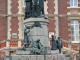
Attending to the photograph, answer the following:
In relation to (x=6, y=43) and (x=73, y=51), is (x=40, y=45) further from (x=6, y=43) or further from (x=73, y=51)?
(x=6, y=43)

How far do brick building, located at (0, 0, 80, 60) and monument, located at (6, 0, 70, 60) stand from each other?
34.3 feet

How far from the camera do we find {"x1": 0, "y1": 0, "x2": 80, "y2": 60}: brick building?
2292 centimetres

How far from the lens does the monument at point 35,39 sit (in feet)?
35.2

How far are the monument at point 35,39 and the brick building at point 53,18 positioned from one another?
10.5 m

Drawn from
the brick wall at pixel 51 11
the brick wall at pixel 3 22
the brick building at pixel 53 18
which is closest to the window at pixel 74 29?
the brick building at pixel 53 18

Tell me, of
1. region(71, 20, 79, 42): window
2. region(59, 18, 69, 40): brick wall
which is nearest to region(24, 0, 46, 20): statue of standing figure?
region(59, 18, 69, 40): brick wall

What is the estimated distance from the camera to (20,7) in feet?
76.4

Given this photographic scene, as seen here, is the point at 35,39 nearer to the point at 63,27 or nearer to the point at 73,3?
the point at 63,27

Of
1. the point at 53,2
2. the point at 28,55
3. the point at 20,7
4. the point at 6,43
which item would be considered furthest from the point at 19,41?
the point at 28,55

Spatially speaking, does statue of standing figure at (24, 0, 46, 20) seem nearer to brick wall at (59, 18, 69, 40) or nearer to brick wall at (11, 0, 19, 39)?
brick wall at (11, 0, 19, 39)

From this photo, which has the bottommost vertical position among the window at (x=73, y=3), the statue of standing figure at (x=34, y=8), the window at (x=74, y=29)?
the window at (x=74, y=29)

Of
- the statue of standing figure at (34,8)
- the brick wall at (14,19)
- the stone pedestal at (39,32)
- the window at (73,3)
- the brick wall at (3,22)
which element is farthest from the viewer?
the window at (73,3)

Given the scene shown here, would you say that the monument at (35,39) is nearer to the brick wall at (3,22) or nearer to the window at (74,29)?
the brick wall at (3,22)

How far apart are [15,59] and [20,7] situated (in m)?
13.3
